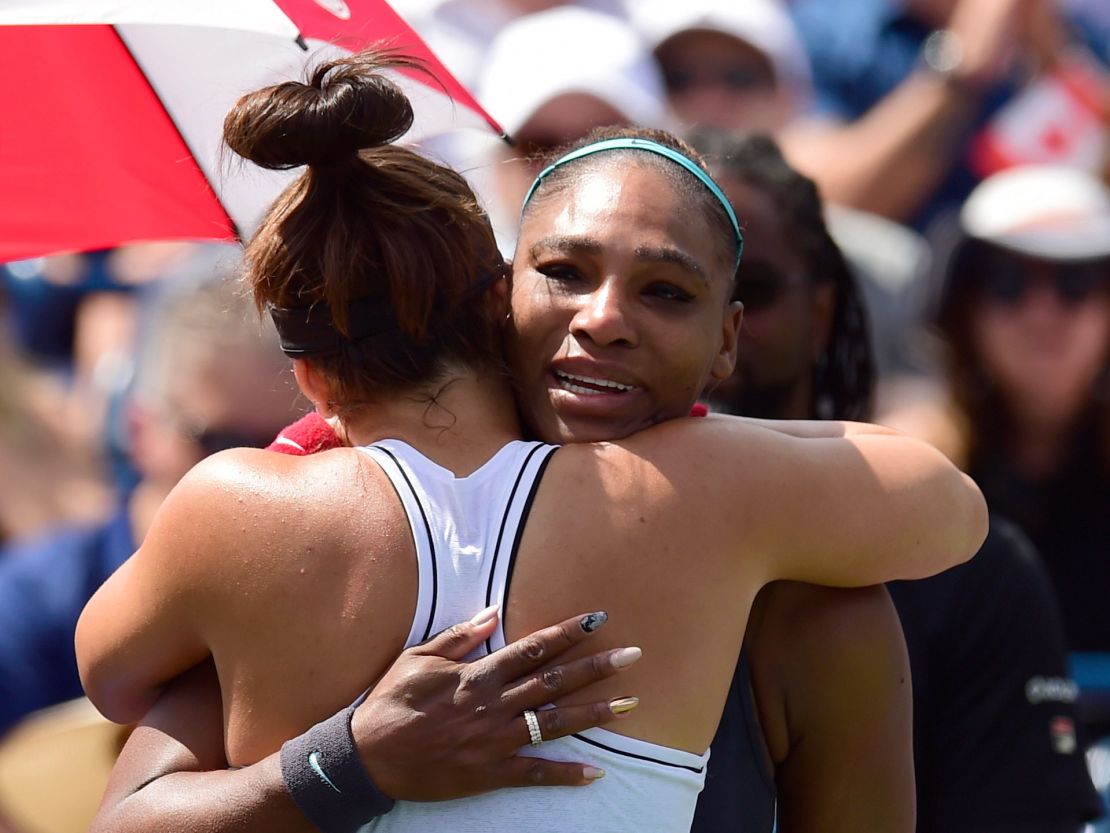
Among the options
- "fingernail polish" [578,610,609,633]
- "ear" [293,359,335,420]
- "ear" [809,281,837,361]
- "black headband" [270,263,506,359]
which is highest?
"black headband" [270,263,506,359]

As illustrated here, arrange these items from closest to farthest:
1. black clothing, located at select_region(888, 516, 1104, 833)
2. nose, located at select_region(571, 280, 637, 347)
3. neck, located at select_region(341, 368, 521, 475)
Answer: neck, located at select_region(341, 368, 521, 475)
nose, located at select_region(571, 280, 637, 347)
black clothing, located at select_region(888, 516, 1104, 833)

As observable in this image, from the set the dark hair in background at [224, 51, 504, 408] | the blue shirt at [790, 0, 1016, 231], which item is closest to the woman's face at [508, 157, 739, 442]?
the dark hair in background at [224, 51, 504, 408]

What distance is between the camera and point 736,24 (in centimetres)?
555

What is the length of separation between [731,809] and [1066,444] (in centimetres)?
307

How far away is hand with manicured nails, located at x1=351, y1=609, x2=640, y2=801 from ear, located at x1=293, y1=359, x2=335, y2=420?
409 mm

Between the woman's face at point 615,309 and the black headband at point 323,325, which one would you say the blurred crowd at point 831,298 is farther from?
the black headband at point 323,325

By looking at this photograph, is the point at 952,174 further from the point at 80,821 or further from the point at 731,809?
the point at 731,809

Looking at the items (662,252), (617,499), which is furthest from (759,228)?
(617,499)

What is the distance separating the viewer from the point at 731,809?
2.23 m

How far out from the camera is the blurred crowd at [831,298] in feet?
10.9

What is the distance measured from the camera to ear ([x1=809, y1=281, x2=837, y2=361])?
3.40 metres

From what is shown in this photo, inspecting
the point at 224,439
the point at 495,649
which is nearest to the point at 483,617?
the point at 495,649

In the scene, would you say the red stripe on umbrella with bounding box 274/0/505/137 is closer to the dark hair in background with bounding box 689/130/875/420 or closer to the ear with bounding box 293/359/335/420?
the ear with bounding box 293/359/335/420

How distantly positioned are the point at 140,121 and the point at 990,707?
72.1 inches
